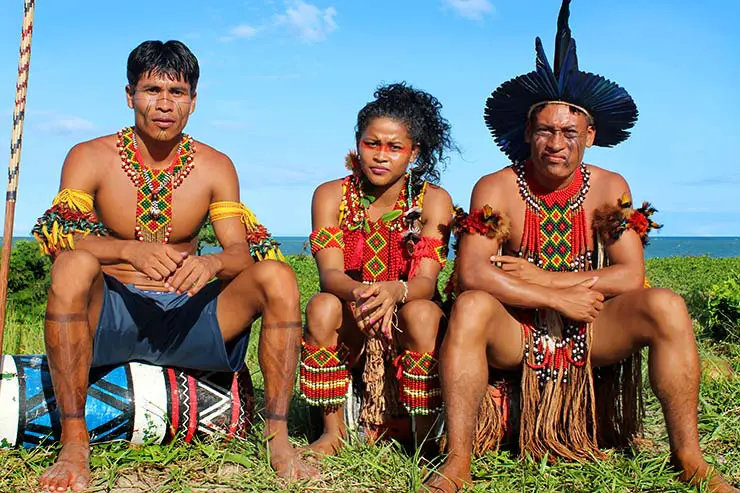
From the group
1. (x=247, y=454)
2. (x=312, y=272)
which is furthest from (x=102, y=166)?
(x=312, y=272)

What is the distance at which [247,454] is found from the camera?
377 cm

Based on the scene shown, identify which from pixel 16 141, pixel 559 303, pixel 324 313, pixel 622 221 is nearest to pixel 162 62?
pixel 16 141

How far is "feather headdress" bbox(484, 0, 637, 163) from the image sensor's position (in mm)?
3848

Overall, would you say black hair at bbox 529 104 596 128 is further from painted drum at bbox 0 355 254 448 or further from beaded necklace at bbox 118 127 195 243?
painted drum at bbox 0 355 254 448

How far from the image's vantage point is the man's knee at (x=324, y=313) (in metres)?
3.81

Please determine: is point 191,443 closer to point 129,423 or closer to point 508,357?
point 129,423

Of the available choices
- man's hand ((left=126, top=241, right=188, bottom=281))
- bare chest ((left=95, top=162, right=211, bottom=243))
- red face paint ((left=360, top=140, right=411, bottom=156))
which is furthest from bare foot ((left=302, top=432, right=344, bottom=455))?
red face paint ((left=360, top=140, right=411, bottom=156))

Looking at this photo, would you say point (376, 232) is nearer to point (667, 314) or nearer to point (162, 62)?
point (162, 62)

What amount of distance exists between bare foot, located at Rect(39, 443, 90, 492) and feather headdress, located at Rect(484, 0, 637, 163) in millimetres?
2608

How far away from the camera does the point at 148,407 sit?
12.7 feet

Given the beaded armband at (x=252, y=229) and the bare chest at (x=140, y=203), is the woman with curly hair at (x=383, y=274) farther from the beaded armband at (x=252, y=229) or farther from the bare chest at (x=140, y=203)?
the bare chest at (x=140, y=203)

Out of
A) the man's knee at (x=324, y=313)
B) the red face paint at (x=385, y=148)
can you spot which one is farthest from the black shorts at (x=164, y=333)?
the red face paint at (x=385, y=148)

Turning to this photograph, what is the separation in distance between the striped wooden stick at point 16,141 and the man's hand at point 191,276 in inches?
36.8

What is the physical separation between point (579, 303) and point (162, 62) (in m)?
2.42
